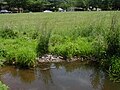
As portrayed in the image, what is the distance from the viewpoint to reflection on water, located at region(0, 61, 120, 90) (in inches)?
528

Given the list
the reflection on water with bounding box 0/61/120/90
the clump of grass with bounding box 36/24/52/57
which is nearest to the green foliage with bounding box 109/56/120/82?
the reflection on water with bounding box 0/61/120/90

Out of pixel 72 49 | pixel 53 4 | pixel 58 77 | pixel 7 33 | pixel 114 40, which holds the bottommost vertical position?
pixel 53 4

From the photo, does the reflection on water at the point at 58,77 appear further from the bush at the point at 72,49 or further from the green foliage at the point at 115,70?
the bush at the point at 72,49

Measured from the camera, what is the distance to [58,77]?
14.8 m

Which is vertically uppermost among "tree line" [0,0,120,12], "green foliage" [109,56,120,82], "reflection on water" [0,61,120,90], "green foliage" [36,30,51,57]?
"green foliage" [36,30,51,57]

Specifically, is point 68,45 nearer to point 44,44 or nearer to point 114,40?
point 44,44

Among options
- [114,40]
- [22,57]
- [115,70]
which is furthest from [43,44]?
[115,70]

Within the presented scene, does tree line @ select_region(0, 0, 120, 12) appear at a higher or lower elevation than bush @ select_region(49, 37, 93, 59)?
lower

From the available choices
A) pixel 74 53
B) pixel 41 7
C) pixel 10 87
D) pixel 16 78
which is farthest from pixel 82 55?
pixel 41 7

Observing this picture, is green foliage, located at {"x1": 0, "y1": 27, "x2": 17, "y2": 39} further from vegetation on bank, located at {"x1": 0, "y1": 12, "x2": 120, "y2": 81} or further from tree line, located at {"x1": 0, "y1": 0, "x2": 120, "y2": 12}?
tree line, located at {"x1": 0, "y1": 0, "x2": 120, "y2": 12}

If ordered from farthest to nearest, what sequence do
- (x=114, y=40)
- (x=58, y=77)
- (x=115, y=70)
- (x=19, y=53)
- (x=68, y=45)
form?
(x=68, y=45)
(x=19, y=53)
(x=114, y=40)
(x=58, y=77)
(x=115, y=70)

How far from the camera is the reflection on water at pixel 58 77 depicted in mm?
13414

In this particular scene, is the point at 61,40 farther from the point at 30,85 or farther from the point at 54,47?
the point at 30,85

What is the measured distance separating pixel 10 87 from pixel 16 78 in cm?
168
